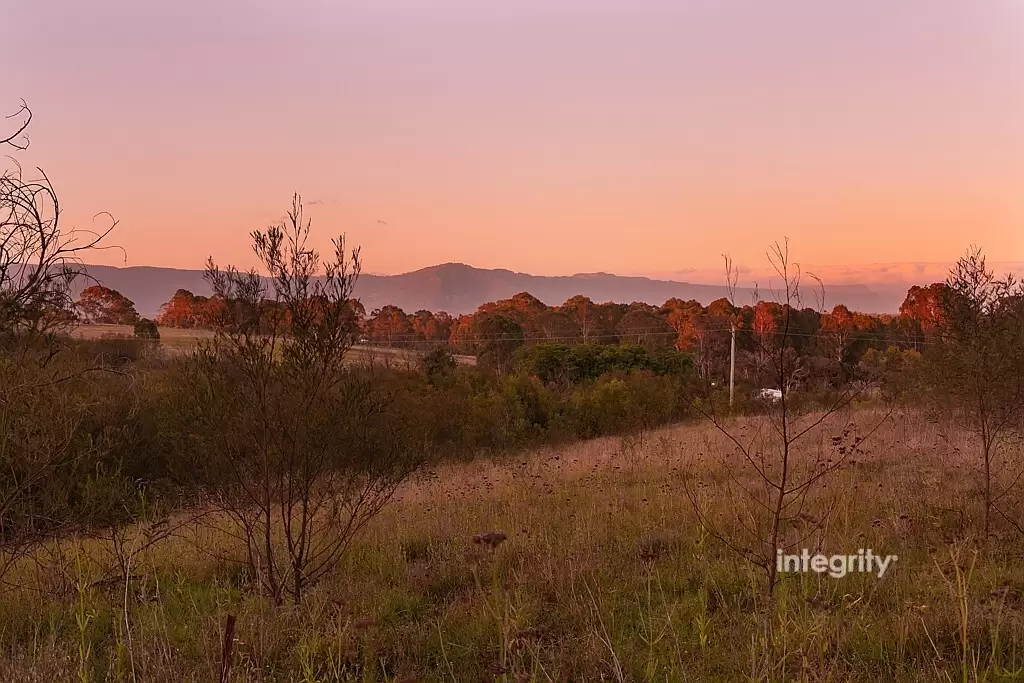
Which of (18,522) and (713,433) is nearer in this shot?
(18,522)

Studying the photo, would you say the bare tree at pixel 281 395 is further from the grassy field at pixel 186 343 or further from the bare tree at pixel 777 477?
the bare tree at pixel 777 477

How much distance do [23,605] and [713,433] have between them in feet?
48.2

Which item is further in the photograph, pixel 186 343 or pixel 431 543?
pixel 186 343

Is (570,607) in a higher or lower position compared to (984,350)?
lower

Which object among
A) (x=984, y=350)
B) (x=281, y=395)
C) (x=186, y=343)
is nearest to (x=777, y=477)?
(x=984, y=350)

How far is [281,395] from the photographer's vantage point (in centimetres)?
512

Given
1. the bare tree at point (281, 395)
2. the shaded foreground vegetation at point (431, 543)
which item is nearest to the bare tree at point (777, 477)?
the shaded foreground vegetation at point (431, 543)

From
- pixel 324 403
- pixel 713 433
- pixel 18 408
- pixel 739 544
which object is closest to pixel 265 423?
pixel 324 403

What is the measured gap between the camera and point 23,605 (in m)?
5.03

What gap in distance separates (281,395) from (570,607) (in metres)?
Result: 2.85

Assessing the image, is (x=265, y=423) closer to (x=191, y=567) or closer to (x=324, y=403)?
(x=324, y=403)

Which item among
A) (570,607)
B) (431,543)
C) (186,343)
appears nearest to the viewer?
(570,607)

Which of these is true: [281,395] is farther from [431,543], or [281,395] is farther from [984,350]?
[984,350]

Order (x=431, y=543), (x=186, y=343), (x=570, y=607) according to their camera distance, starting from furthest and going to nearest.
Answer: (x=186, y=343)
(x=431, y=543)
(x=570, y=607)
